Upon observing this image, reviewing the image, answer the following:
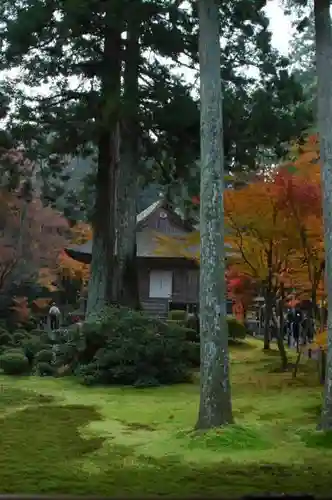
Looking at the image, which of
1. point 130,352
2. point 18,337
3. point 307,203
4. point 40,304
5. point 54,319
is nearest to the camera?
point 307,203

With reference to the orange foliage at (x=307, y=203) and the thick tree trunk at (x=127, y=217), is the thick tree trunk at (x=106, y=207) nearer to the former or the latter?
the thick tree trunk at (x=127, y=217)

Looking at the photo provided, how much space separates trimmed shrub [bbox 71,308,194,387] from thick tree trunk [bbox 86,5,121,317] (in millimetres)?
2086

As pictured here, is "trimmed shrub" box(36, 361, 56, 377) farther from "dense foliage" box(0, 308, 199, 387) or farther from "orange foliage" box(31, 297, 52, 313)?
"orange foliage" box(31, 297, 52, 313)

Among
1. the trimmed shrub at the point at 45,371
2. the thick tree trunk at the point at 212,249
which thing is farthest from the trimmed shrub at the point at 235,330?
the thick tree trunk at the point at 212,249

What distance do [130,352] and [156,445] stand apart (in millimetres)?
5684

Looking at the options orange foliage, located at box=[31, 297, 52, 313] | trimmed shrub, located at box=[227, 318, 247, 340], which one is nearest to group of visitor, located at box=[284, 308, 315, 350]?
trimmed shrub, located at box=[227, 318, 247, 340]

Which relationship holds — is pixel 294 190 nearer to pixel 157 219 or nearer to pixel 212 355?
pixel 212 355

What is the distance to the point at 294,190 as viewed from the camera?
12.1m

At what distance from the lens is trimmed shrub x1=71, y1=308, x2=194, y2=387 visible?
42.8 ft

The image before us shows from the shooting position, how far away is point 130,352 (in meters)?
13.0

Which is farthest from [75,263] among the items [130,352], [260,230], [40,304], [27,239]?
[260,230]

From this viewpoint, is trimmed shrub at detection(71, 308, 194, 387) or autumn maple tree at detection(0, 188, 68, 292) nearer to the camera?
trimmed shrub at detection(71, 308, 194, 387)

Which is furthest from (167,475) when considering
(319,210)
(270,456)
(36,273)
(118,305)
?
(36,273)

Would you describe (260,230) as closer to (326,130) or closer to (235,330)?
(326,130)
